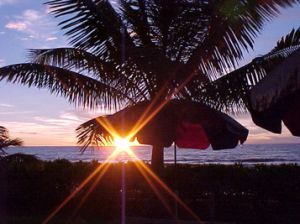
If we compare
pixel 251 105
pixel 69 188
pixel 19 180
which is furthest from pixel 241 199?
pixel 251 105

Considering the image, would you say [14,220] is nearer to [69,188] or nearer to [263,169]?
[69,188]

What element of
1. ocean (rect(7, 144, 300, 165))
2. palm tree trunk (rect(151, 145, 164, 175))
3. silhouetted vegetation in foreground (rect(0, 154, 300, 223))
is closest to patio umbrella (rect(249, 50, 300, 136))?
palm tree trunk (rect(151, 145, 164, 175))

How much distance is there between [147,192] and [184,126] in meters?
3.46

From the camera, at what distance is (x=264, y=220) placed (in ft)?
40.8

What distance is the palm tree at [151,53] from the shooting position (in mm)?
9789

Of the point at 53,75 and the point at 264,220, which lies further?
the point at 264,220

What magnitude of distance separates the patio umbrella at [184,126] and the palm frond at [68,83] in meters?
1.13

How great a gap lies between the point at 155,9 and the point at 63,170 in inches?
228

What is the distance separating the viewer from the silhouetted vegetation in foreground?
1256 cm

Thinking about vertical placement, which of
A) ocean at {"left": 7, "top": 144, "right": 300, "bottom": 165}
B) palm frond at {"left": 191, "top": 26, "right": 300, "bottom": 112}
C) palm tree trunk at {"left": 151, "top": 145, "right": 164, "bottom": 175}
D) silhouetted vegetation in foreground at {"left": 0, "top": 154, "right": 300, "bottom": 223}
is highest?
ocean at {"left": 7, "top": 144, "right": 300, "bottom": 165}

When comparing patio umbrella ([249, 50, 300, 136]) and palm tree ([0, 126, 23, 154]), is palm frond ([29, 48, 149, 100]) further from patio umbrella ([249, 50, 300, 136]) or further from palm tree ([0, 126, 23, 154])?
patio umbrella ([249, 50, 300, 136])

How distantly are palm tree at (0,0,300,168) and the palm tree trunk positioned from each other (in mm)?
43

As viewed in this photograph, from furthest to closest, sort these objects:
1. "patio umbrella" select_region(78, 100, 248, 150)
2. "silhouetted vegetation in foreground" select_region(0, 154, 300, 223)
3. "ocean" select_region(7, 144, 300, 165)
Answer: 1. "ocean" select_region(7, 144, 300, 165)
2. "silhouetted vegetation in foreground" select_region(0, 154, 300, 223)
3. "patio umbrella" select_region(78, 100, 248, 150)

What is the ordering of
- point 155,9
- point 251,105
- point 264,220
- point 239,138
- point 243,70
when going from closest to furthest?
point 251,105 → point 239,138 → point 243,70 → point 155,9 → point 264,220
